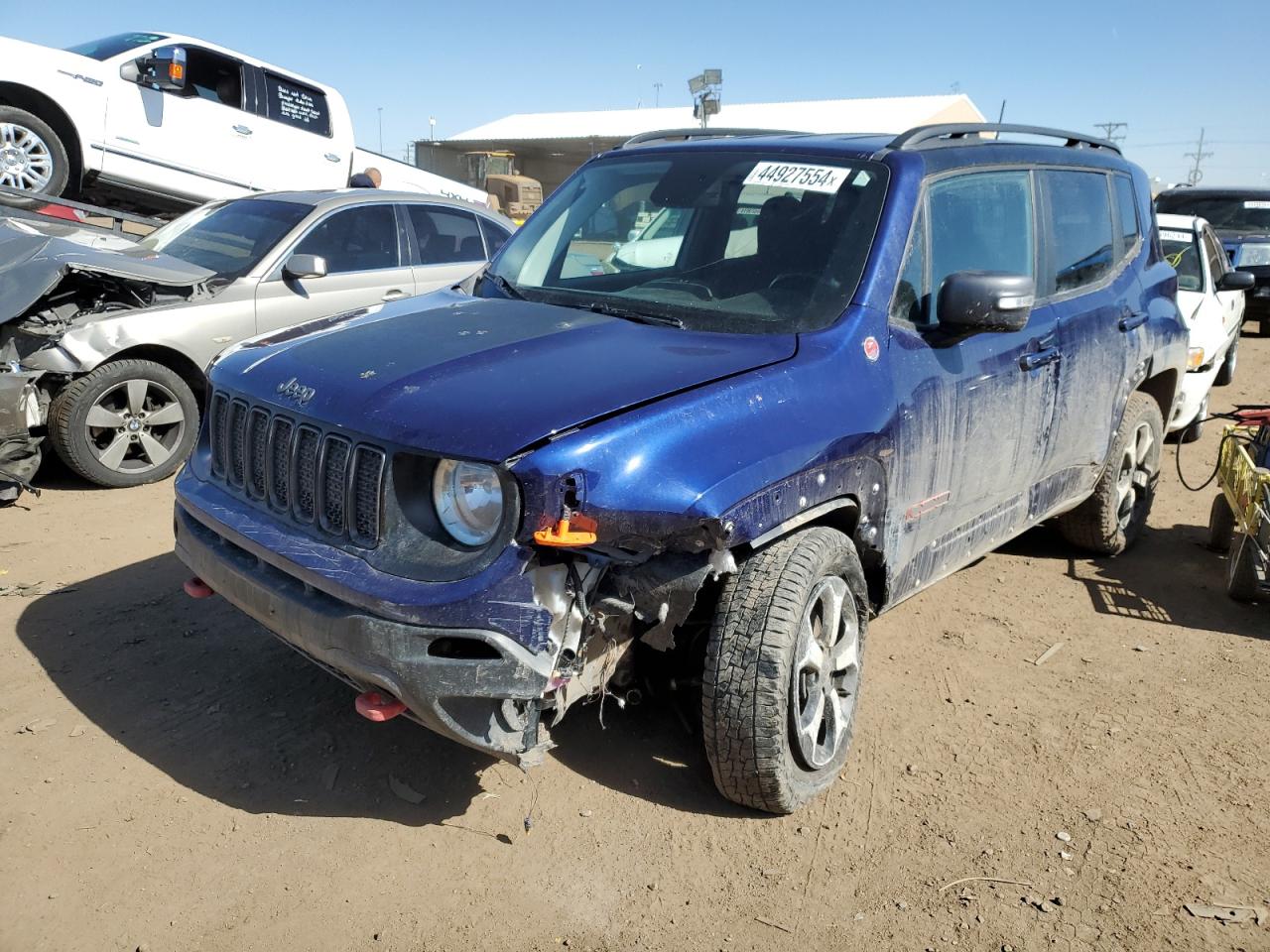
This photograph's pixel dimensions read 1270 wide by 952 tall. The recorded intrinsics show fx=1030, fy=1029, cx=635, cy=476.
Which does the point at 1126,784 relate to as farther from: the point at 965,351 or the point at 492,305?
the point at 492,305

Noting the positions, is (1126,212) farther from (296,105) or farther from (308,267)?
(296,105)

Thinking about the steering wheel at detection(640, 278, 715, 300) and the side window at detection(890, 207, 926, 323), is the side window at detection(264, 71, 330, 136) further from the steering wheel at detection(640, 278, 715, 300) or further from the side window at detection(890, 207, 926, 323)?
the side window at detection(890, 207, 926, 323)

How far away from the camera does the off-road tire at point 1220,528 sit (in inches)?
231

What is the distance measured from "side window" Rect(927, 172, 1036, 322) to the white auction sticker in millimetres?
350

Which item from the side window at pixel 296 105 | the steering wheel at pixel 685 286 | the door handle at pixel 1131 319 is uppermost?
the side window at pixel 296 105

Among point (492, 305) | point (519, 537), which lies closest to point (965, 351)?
point (492, 305)

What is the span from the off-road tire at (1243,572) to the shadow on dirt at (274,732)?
308cm

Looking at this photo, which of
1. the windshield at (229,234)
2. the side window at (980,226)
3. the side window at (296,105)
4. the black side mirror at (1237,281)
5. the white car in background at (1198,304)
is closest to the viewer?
the side window at (980,226)

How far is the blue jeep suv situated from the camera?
2678mm

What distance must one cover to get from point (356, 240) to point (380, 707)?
5110 mm

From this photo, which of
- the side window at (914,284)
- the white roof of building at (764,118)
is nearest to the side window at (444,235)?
the side window at (914,284)

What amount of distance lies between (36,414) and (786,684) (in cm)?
467

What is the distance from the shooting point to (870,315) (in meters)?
3.40

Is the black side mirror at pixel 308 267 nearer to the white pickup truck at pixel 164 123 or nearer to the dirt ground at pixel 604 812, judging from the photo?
the dirt ground at pixel 604 812
